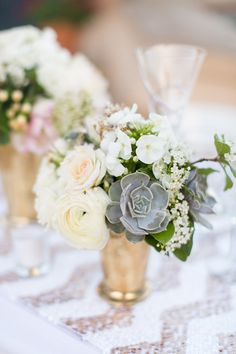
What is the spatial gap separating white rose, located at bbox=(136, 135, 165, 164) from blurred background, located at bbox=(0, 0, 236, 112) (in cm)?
230

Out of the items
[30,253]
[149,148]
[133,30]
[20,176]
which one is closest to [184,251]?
[149,148]

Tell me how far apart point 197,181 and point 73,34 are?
3.80 meters

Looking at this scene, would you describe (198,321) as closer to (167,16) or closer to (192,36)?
(192,36)

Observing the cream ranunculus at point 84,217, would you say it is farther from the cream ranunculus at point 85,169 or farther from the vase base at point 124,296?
the vase base at point 124,296

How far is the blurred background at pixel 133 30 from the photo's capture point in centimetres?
327

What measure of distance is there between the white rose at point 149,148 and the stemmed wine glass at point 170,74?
264mm

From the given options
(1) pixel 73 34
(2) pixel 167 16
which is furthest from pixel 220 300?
(1) pixel 73 34

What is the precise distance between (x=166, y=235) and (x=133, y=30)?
316 centimetres

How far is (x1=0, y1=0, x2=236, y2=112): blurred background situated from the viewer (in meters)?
3.27

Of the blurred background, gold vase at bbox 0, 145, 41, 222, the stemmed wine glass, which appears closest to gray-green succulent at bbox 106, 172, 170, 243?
the stemmed wine glass

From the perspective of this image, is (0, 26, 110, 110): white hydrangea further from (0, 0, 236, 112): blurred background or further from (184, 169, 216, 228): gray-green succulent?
(0, 0, 236, 112): blurred background

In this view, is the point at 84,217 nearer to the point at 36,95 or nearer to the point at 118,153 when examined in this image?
the point at 118,153

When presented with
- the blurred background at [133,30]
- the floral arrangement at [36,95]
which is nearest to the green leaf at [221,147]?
the floral arrangement at [36,95]

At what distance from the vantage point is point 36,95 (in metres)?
1.09
